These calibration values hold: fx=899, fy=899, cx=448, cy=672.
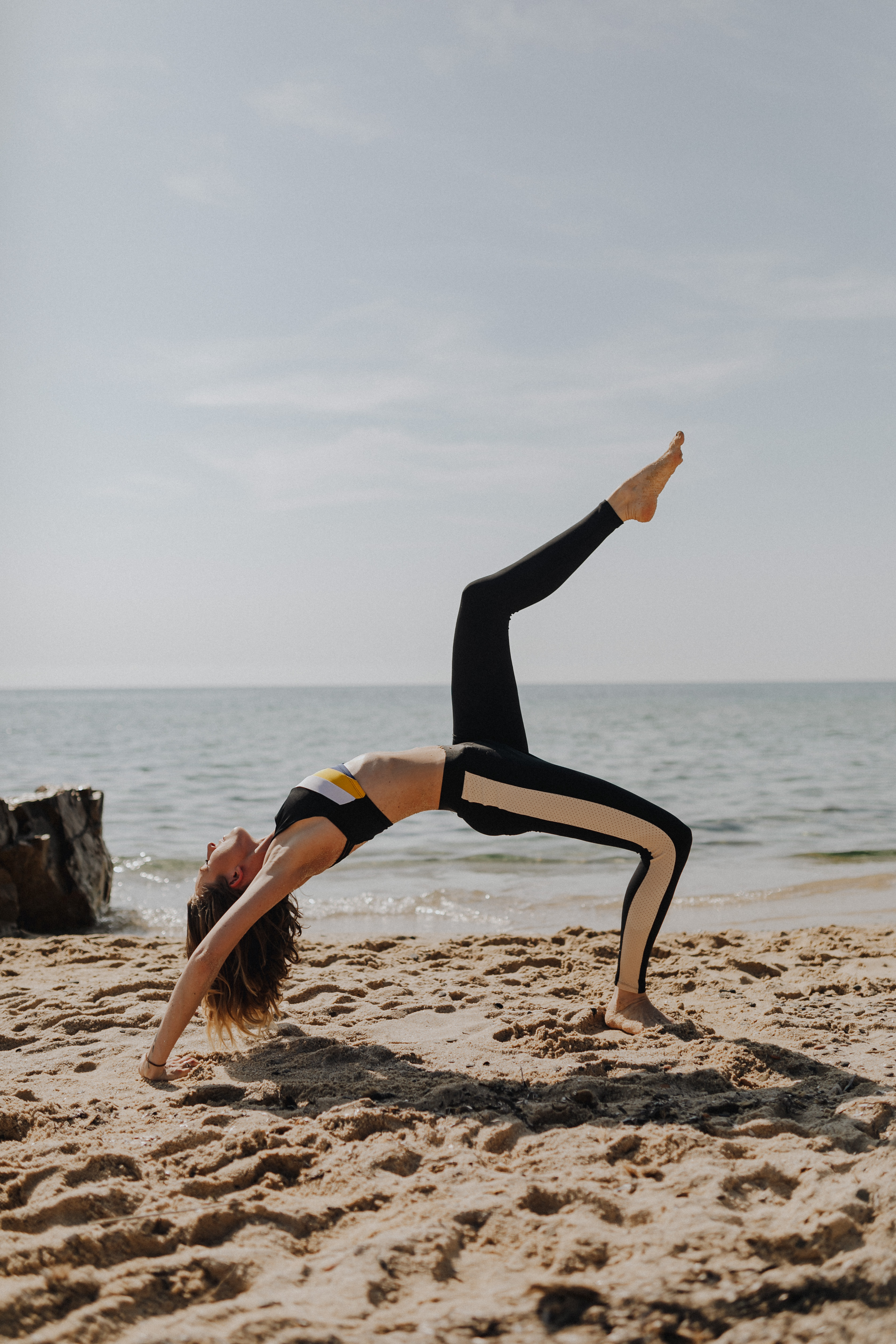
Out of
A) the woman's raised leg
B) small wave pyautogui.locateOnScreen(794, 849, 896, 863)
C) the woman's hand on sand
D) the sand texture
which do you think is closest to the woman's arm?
the woman's hand on sand

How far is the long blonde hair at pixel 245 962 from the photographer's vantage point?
3518 mm

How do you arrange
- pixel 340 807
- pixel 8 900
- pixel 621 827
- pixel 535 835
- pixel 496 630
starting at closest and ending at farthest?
pixel 340 807 → pixel 621 827 → pixel 496 630 → pixel 8 900 → pixel 535 835

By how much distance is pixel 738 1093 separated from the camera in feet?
9.59

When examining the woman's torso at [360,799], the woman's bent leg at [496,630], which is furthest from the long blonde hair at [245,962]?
the woman's bent leg at [496,630]

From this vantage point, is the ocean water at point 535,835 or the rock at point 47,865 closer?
the rock at point 47,865

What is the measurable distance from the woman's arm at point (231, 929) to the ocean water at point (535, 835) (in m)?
2.90

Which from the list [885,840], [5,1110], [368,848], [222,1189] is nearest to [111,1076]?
[5,1110]

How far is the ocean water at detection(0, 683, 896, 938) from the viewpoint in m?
7.14

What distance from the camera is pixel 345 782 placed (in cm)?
345

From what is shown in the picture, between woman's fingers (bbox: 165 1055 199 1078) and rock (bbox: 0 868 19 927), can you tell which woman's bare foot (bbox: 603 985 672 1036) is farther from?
rock (bbox: 0 868 19 927)

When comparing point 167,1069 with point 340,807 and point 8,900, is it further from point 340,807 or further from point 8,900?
point 8,900

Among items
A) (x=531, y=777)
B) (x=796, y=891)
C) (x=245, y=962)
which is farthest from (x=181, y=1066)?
(x=796, y=891)

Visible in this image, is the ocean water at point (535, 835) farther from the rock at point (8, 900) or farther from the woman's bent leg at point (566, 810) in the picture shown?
the woman's bent leg at point (566, 810)

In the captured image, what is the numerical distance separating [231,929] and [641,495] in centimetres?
236
